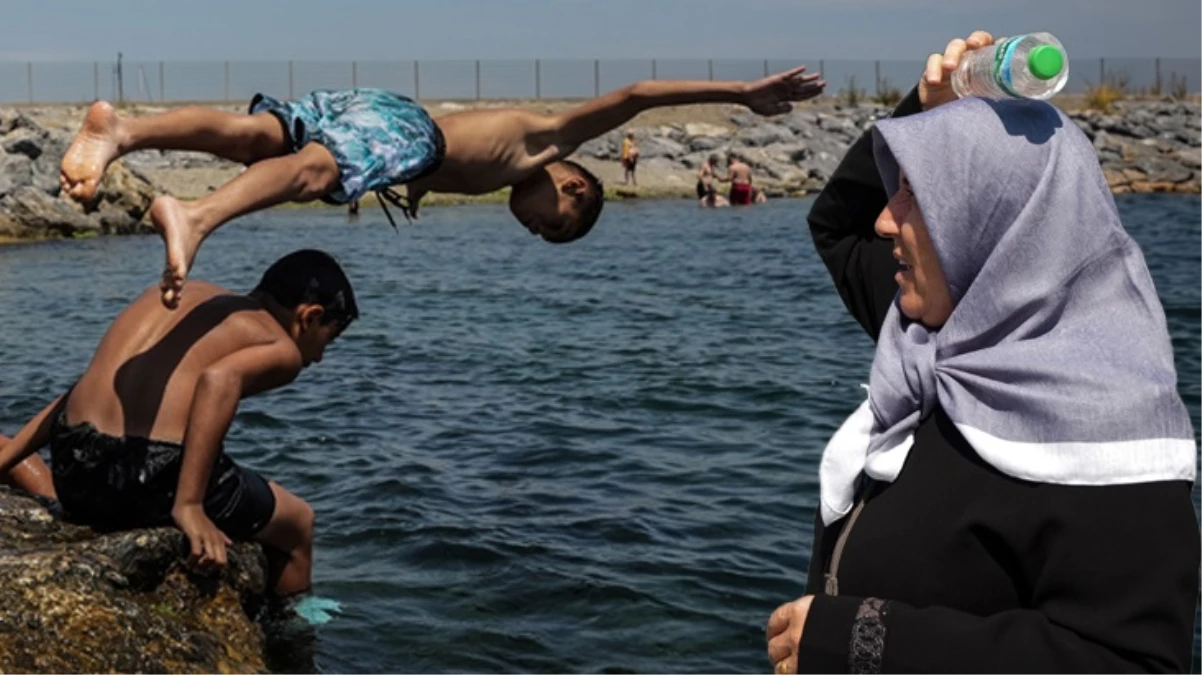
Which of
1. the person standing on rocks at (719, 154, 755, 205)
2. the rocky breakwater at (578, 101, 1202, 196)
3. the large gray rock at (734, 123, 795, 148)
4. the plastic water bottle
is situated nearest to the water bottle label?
the plastic water bottle

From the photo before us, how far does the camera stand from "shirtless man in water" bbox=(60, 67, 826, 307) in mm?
5277

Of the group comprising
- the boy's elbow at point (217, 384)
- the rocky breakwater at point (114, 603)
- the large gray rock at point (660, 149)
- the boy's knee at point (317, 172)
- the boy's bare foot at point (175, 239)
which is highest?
the boy's knee at point (317, 172)

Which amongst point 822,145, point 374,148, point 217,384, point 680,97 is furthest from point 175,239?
point 822,145

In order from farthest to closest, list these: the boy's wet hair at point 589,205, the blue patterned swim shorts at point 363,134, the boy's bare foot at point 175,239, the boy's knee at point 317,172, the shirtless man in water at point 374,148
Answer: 1. the boy's wet hair at point 589,205
2. the blue patterned swim shorts at point 363,134
3. the boy's knee at point 317,172
4. the shirtless man in water at point 374,148
5. the boy's bare foot at point 175,239

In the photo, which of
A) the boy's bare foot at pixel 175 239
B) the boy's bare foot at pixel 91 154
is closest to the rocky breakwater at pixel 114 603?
the boy's bare foot at pixel 175 239

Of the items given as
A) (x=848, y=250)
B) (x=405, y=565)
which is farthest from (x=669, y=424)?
(x=848, y=250)

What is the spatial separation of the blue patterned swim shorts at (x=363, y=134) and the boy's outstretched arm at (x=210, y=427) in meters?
0.76

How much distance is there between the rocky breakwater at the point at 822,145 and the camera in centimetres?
4494

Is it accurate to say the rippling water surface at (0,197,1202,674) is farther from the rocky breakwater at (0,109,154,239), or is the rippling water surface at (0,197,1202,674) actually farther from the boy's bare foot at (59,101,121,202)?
the rocky breakwater at (0,109,154,239)

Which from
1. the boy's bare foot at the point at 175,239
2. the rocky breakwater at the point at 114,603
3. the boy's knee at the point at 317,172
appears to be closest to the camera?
the rocky breakwater at the point at 114,603

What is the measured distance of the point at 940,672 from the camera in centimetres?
258

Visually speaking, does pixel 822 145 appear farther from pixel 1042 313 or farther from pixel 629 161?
pixel 1042 313

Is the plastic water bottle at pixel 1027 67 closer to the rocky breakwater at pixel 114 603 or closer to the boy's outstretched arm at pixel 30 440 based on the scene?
the rocky breakwater at pixel 114 603

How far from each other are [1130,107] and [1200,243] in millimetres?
34147
